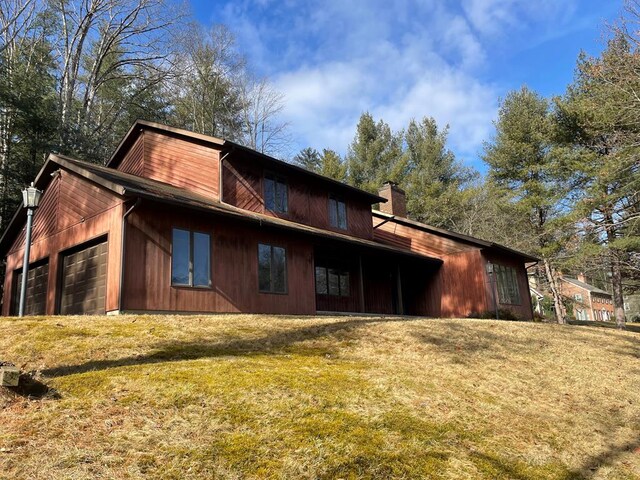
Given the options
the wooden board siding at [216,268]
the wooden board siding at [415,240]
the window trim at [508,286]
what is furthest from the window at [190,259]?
the window trim at [508,286]

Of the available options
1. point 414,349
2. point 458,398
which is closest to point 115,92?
point 414,349

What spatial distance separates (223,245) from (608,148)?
23.0m

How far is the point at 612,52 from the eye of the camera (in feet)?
68.1

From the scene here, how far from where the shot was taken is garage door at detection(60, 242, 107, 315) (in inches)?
532

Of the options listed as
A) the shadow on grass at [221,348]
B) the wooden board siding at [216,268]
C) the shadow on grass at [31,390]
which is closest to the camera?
the shadow on grass at [31,390]

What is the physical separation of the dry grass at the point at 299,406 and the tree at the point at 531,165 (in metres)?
21.9

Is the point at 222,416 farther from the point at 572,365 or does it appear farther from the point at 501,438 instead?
the point at 572,365

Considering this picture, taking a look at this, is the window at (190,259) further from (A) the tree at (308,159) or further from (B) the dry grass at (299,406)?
(A) the tree at (308,159)

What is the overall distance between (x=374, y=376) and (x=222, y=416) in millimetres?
2923

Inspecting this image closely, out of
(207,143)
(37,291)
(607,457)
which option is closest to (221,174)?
(207,143)

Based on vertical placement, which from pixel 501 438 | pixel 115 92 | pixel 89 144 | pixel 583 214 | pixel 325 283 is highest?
pixel 115 92

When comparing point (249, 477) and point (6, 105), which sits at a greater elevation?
point (6, 105)

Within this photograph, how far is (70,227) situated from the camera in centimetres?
1546

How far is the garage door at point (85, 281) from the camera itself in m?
13.5
